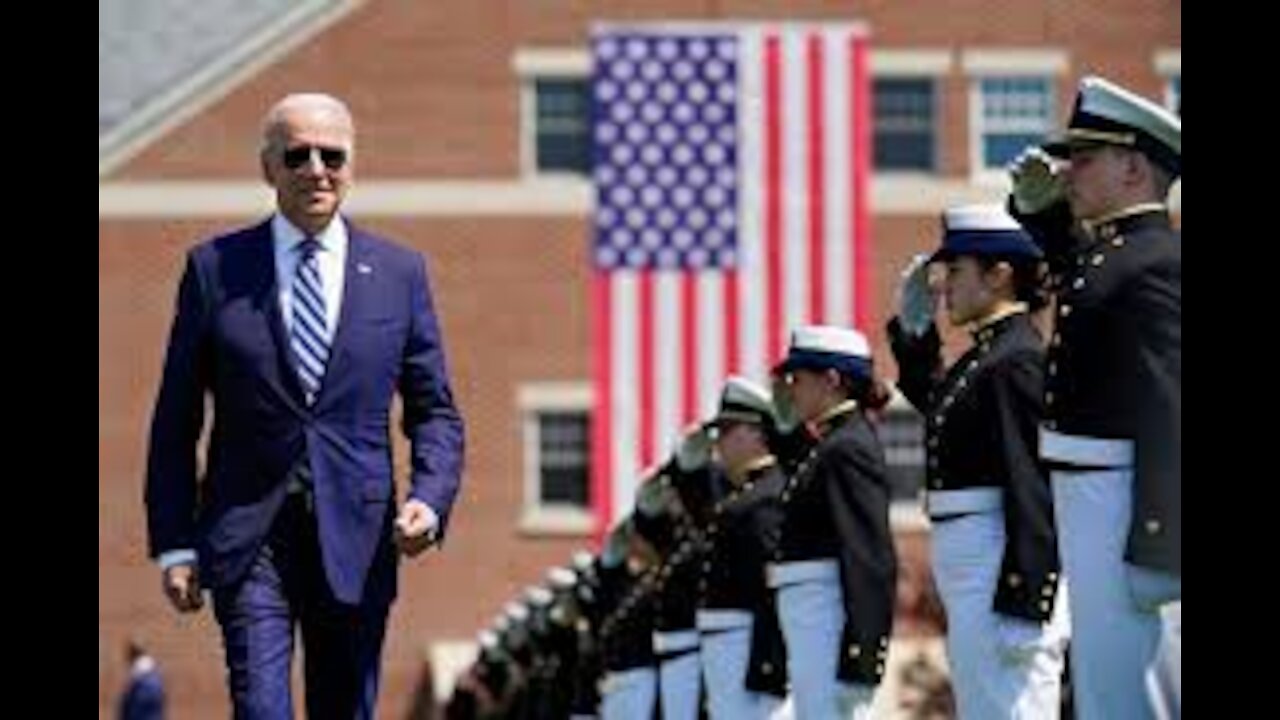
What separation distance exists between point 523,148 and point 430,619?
14.5 feet

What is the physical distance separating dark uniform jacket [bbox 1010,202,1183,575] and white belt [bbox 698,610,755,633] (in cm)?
612

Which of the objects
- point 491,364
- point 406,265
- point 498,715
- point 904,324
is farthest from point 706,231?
point 406,265

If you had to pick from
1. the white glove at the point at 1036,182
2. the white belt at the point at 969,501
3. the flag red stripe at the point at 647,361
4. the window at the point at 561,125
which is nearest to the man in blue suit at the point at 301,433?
the white glove at the point at 1036,182

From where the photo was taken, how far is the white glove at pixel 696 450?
20078 mm

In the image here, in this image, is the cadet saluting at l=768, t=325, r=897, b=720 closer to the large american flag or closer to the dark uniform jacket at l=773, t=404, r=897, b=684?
the dark uniform jacket at l=773, t=404, r=897, b=684

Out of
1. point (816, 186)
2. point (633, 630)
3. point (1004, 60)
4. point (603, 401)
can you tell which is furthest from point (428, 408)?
point (1004, 60)

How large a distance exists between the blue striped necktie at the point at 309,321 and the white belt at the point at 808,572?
404cm

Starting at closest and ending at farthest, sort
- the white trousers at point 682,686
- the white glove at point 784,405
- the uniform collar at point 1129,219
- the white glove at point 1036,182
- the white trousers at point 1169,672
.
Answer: the white trousers at point 1169,672 → the uniform collar at point 1129,219 → the white glove at point 1036,182 → the white glove at point 784,405 → the white trousers at point 682,686

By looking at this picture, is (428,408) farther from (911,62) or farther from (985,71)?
(911,62)

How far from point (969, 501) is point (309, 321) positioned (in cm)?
263

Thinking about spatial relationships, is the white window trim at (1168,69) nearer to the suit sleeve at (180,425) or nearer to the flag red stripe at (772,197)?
the flag red stripe at (772,197)

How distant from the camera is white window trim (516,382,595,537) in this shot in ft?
132

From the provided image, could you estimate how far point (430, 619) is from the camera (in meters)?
39.9

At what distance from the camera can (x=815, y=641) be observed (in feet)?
45.2
